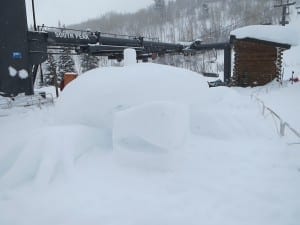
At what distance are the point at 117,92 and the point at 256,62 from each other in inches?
607

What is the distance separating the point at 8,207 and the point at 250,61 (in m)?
18.1

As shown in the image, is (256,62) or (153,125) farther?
(256,62)

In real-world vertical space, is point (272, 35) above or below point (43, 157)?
above

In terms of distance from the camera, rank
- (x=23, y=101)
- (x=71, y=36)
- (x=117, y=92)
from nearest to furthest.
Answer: (x=117, y=92), (x=23, y=101), (x=71, y=36)

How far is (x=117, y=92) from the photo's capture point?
6094mm

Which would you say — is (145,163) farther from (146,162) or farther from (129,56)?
(129,56)

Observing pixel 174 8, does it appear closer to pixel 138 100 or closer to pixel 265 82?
pixel 265 82

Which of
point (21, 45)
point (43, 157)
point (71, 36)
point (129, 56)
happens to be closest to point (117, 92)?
point (43, 157)

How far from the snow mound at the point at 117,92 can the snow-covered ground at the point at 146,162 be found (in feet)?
0.07

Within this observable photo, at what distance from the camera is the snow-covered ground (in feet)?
12.3

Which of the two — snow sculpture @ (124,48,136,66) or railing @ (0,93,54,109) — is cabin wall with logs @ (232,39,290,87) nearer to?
railing @ (0,93,54,109)

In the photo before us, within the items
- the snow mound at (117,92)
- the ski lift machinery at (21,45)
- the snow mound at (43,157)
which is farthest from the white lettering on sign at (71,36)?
the snow mound at (43,157)

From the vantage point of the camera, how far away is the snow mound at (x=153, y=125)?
4863 millimetres

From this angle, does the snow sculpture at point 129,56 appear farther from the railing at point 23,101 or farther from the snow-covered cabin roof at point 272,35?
the snow-covered cabin roof at point 272,35
